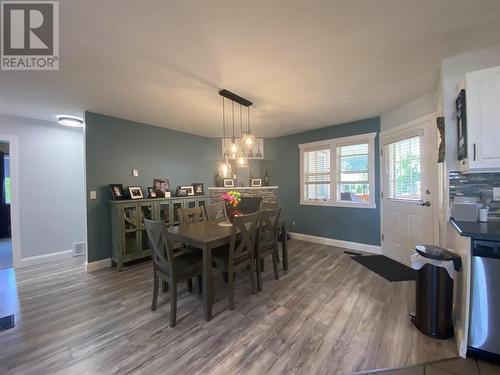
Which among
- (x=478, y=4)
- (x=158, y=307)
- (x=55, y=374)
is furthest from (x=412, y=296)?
(x=55, y=374)

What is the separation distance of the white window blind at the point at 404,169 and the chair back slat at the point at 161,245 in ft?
11.2

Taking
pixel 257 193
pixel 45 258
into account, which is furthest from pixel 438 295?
pixel 45 258

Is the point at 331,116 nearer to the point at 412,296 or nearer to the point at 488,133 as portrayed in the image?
the point at 488,133

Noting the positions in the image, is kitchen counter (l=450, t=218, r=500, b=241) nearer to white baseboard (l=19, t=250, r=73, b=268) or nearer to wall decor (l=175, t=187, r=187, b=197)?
wall decor (l=175, t=187, r=187, b=197)

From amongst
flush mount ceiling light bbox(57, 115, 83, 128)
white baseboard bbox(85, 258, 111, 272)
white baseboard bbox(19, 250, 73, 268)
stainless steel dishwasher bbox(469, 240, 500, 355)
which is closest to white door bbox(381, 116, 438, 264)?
stainless steel dishwasher bbox(469, 240, 500, 355)

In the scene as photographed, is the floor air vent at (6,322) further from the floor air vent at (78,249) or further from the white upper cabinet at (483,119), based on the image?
the white upper cabinet at (483,119)

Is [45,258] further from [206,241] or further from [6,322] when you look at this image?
[206,241]

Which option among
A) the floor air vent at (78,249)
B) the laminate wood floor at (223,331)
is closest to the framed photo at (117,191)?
the laminate wood floor at (223,331)

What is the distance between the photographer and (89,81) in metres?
2.36

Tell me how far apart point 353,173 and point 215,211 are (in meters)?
2.74

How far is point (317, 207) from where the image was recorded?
Answer: 468cm

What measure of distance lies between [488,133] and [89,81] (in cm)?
381

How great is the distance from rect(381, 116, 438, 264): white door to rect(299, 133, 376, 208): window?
11.7 inches

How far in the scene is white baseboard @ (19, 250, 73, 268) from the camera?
350 centimetres
